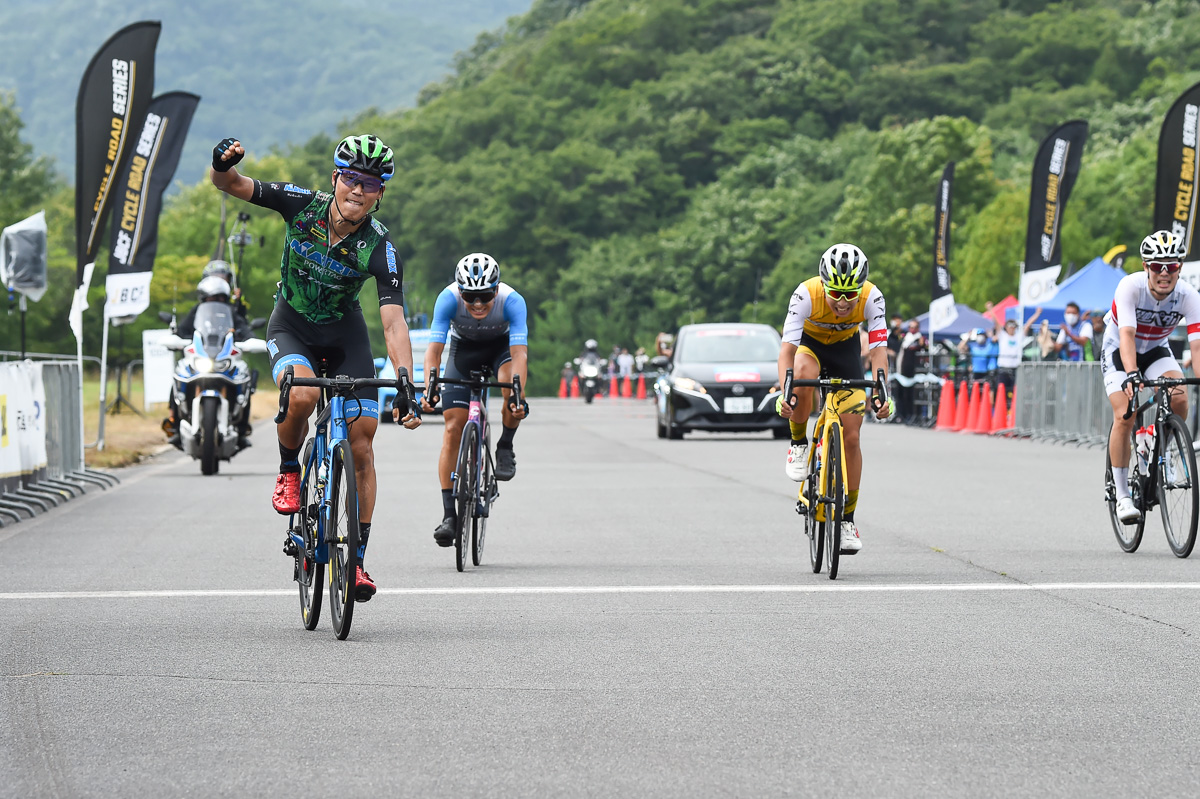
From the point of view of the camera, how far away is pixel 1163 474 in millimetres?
11344

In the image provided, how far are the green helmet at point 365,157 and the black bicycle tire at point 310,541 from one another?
1188 mm

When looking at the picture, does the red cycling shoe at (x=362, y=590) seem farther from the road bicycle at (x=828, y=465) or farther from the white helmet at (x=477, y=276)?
the white helmet at (x=477, y=276)

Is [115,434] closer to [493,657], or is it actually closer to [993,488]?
[993,488]

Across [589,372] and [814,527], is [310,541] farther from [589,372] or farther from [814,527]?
[589,372]

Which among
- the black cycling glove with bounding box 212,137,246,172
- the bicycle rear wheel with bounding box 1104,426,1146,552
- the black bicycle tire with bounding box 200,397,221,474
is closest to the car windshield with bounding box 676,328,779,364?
the black bicycle tire with bounding box 200,397,221,474

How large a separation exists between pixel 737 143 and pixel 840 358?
309 ft

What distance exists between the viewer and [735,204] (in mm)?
95375

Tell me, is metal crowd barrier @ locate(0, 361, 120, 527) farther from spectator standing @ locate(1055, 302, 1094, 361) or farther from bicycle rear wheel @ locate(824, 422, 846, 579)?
spectator standing @ locate(1055, 302, 1094, 361)

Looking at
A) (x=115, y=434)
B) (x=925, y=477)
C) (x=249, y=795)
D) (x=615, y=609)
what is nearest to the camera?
(x=249, y=795)

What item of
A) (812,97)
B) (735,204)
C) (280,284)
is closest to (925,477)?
(280,284)

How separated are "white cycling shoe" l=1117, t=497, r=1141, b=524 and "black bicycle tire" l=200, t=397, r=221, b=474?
10.2 metres

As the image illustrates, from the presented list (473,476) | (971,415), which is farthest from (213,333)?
(971,415)

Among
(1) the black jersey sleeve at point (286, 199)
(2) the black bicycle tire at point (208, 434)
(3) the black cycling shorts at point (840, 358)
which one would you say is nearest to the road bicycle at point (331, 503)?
(1) the black jersey sleeve at point (286, 199)

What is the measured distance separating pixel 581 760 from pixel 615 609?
3.48 m
